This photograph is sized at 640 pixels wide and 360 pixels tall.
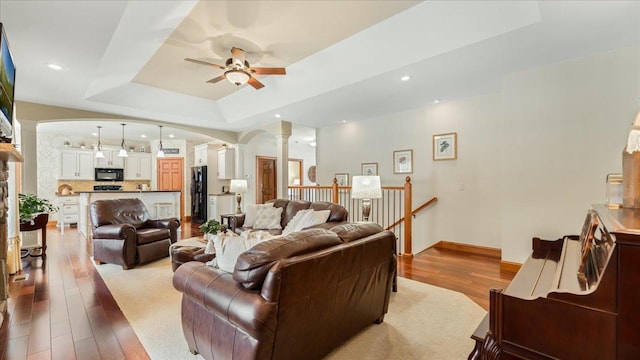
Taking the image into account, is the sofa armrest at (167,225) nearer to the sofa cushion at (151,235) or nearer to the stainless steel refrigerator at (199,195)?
the sofa cushion at (151,235)

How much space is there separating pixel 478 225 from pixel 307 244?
3.96 meters

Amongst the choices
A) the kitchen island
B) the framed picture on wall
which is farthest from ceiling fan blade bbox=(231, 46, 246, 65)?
the kitchen island

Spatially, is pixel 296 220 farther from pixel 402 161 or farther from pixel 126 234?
pixel 402 161

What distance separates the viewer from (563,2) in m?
2.16

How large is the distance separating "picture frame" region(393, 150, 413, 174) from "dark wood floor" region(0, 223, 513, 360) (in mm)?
1571

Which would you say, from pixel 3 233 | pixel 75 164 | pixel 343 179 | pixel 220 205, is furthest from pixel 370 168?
pixel 75 164

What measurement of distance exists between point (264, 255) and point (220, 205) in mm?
6696

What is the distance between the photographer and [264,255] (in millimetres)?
1443

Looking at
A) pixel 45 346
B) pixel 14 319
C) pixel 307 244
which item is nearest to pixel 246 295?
Result: pixel 307 244

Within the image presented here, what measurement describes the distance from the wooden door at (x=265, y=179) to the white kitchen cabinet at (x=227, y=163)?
0.73 meters

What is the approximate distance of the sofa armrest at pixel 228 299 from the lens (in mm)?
1354

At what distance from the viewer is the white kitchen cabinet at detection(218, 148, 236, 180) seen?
8062 mm

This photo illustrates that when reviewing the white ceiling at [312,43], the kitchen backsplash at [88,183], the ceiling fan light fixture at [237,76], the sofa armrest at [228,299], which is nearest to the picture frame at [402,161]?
the white ceiling at [312,43]

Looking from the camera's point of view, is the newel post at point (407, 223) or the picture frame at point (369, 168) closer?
the newel post at point (407, 223)
